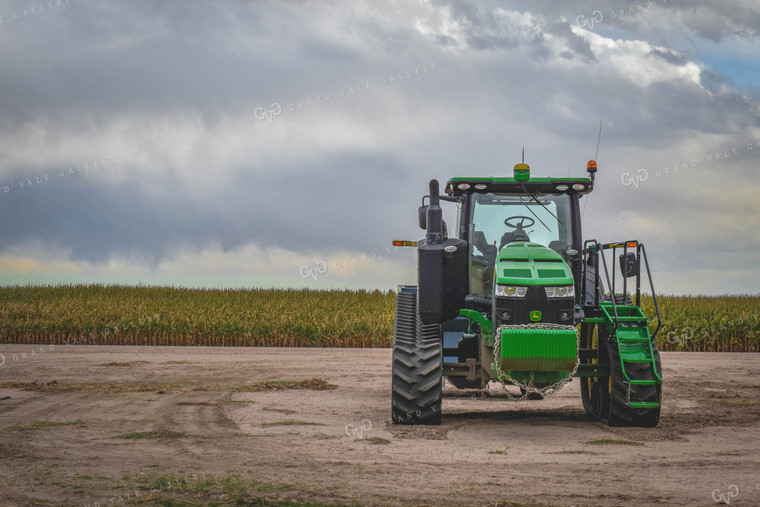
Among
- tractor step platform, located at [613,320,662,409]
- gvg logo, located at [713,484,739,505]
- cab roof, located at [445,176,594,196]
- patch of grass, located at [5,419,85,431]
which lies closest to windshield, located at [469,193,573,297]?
cab roof, located at [445,176,594,196]

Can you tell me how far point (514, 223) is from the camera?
1044cm

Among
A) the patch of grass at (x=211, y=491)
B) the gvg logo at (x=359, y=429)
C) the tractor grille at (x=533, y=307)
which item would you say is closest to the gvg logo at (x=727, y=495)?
the tractor grille at (x=533, y=307)

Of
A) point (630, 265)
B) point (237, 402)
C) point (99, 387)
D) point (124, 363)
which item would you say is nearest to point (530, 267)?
point (630, 265)

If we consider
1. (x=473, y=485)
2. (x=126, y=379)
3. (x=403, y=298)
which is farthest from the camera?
(x=126, y=379)

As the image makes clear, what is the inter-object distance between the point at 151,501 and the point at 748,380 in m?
13.4

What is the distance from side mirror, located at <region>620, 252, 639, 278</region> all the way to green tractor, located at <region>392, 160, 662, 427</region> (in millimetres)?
13

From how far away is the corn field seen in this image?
24.4 m

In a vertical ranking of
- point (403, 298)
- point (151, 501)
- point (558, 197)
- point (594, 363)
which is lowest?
point (151, 501)

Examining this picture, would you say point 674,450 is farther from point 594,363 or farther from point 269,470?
point 269,470

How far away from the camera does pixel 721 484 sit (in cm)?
736

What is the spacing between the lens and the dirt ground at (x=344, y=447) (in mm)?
6918

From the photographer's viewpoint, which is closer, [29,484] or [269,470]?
[29,484]

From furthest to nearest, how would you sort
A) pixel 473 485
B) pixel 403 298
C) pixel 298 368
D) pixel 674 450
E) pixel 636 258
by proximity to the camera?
pixel 298 368 → pixel 403 298 → pixel 636 258 → pixel 674 450 → pixel 473 485

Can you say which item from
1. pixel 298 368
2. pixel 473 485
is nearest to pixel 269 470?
pixel 473 485
